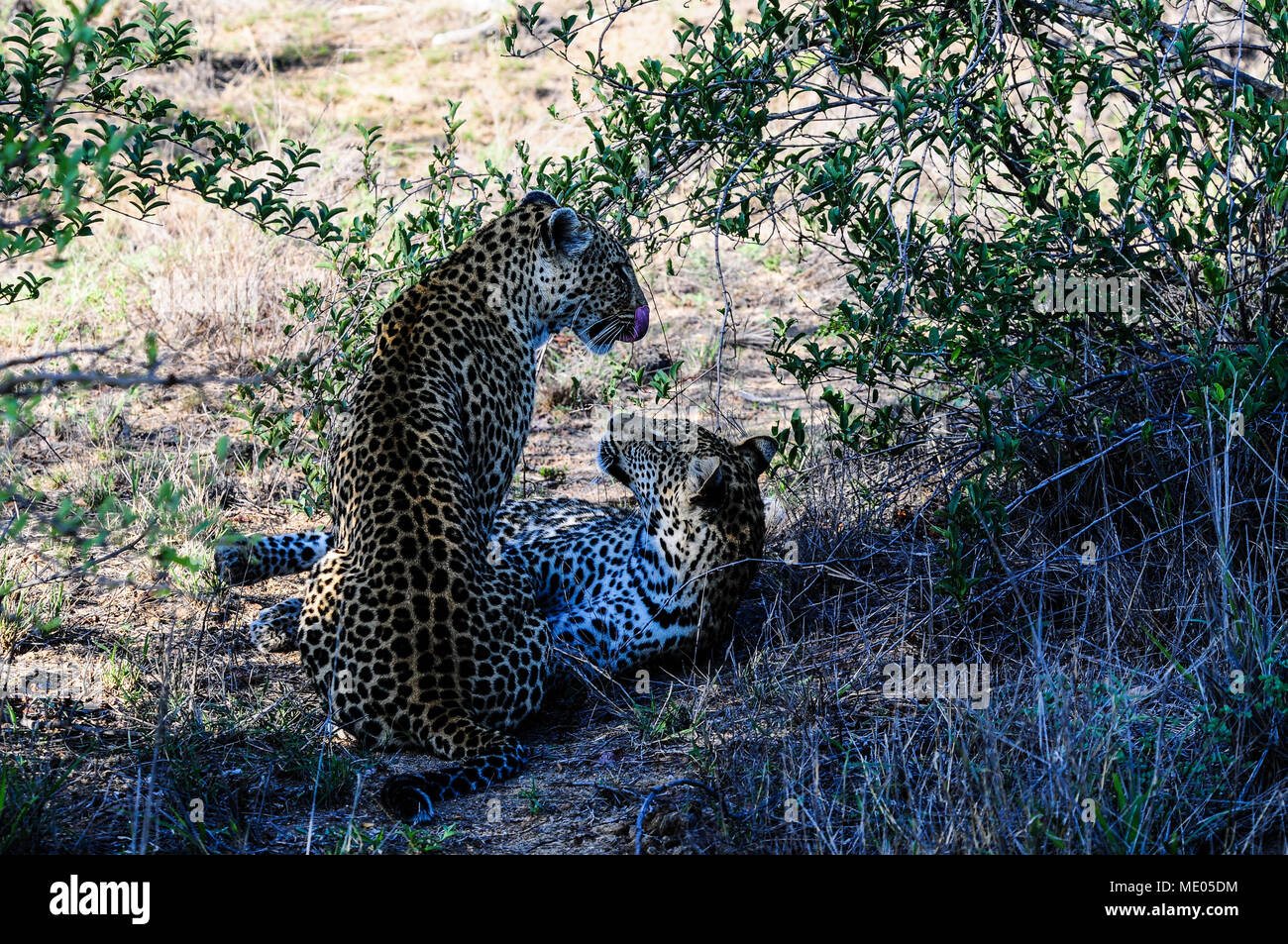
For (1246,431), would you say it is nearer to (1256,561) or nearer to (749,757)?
(1256,561)

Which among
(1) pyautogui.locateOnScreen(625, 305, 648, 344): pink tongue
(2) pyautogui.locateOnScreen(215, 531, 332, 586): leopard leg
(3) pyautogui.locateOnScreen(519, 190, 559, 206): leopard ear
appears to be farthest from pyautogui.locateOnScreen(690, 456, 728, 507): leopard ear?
(2) pyautogui.locateOnScreen(215, 531, 332, 586): leopard leg

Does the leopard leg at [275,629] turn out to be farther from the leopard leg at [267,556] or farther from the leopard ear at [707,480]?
the leopard ear at [707,480]

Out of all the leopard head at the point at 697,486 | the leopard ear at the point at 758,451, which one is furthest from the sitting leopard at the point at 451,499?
the leopard ear at the point at 758,451

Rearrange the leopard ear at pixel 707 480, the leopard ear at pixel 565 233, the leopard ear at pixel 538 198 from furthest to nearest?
the leopard ear at pixel 538 198, the leopard ear at pixel 565 233, the leopard ear at pixel 707 480

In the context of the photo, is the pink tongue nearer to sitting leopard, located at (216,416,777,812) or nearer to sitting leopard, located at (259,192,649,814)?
sitting leopard, located at (259,192,649,814)

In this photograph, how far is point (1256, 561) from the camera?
17.0 ft

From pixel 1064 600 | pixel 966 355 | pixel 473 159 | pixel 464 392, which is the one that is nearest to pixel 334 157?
pixel 473 159

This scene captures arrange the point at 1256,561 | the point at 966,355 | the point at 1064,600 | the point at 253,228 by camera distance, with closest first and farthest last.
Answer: the point at 1256,561 → the point at 1064,600 → the point at 966,355 → the point at 253,228

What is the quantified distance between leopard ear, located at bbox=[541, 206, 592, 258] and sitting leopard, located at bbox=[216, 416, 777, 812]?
95 cm

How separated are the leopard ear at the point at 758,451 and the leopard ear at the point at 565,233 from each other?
132 centimetres

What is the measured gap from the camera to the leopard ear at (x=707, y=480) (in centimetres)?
589

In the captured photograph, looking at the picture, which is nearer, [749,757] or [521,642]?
[749,757]

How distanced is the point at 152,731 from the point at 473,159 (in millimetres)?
9187

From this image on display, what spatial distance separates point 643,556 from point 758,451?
2.44 feet
